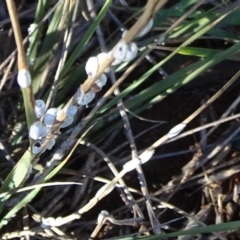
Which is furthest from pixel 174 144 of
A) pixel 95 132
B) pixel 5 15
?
pixel 5 15

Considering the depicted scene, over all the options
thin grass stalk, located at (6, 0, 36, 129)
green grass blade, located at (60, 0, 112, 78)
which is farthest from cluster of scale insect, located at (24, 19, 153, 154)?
green grass blade, located at (60, 0, 112, 78)

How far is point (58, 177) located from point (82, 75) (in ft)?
0.67

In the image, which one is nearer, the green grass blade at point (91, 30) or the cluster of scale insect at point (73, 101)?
the cluster of scale insect at point (73, 101)

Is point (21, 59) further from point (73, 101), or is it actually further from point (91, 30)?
point (91, 30)

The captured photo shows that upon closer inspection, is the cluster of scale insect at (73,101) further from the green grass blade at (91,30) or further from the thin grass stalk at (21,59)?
the green grass blade at (91,30)

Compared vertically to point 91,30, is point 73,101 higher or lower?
lower

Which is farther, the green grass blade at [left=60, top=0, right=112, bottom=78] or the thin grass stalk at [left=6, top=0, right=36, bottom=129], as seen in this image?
the green grass blade at [left=60, top=0, right=112, bottom=78]

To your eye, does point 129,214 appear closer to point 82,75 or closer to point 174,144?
point 174,144

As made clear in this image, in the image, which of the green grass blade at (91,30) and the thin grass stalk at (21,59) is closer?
the thin grass stalk at (21,59)

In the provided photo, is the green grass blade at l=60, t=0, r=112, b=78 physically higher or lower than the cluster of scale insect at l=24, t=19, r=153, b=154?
higher

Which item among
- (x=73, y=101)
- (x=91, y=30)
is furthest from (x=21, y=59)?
(x=91, y=30)

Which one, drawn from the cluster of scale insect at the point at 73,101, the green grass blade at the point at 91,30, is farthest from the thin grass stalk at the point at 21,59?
the green grass blade at the point at 91,30

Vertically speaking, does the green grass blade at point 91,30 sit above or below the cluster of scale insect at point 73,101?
above

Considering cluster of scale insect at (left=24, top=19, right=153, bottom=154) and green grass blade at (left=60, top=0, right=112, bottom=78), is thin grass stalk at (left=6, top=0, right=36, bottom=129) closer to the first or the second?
cluster of scale insect at (left=24, top=19, right=153, bottom=154)
